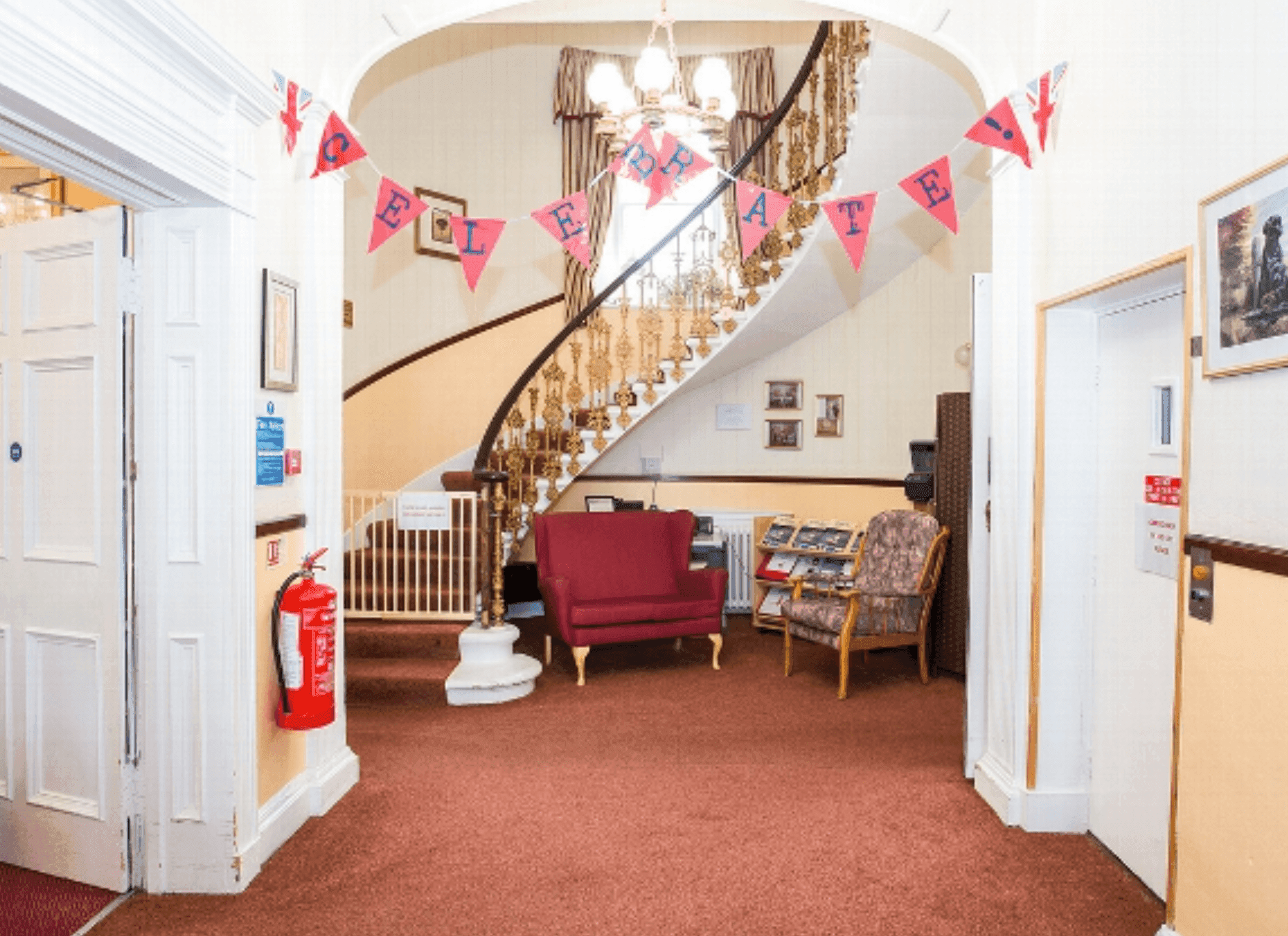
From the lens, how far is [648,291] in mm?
7324

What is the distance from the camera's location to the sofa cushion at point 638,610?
4.95 metres

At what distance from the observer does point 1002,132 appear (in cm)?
299

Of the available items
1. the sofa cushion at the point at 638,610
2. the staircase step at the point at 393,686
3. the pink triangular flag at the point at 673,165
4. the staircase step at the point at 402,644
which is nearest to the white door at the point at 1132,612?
the pink triangular flag at the point at 673,165

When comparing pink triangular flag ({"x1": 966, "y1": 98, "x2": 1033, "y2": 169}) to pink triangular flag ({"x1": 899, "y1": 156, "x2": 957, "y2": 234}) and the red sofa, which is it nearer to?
pink triangular flag ({"x1": 899, "y1": 156, "x2": 957, "y2": 234})

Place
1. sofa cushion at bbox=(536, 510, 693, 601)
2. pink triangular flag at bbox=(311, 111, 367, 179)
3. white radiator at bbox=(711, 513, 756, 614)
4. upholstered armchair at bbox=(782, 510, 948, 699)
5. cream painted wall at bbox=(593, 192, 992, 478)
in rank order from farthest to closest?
1. white radiator at bbox=(711, 513, 756, 614)
2. cream painted wall at bbox=(593, 192, 992, 478)
3. sofa cushion at bbox=(536, 510, 693, 601)
4. upholstered armchair at bbox=(782, 510, 948, 699)
5. pink triangular flag at bbox=(311, 111, 367, 179)

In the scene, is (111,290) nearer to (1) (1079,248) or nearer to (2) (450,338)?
(1) (1079,248)

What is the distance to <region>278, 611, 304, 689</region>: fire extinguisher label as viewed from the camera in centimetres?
287

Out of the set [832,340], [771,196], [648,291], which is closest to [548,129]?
[648,291]

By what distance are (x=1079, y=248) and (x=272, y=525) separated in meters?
2.77

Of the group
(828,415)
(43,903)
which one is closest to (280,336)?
(43,903)

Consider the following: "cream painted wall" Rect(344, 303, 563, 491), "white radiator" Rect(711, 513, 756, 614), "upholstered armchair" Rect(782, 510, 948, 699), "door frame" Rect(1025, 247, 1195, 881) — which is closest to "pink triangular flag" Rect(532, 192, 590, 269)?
"door frame" Rect(1025, 247, 1195, 881)

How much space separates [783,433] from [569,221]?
145 inches

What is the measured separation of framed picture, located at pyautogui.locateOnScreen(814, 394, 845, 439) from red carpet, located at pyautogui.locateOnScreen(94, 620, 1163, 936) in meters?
2.74

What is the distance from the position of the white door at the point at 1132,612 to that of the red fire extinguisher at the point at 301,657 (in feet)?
8.68
